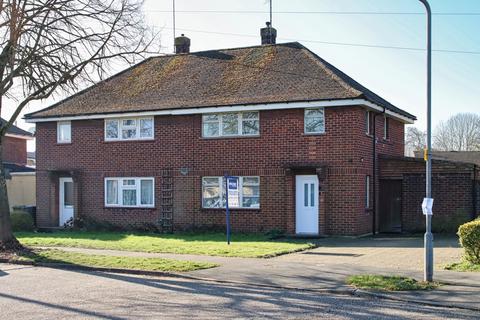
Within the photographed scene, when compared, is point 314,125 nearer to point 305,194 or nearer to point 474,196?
point 305,194

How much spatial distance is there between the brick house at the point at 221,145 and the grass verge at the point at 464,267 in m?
7.64

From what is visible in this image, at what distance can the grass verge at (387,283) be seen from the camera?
11.5 metres

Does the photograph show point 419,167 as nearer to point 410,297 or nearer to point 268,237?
point 268,237

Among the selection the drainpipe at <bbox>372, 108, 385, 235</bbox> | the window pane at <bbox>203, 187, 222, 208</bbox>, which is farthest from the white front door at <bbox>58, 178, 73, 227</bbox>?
the drainpipe at <bbox>372, 108, 385, 235</bbox>

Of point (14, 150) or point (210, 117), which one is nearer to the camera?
point (210, 117)

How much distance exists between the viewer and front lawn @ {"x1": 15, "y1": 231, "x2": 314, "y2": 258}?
1747 centimetres

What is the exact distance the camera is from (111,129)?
85.7 ft

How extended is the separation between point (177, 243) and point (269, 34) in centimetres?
1248

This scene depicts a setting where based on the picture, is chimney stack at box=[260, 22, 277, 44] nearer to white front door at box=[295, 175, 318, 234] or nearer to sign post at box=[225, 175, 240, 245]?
white front door at box=[295, 175, 318, 234]

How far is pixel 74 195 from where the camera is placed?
26594 millimetres

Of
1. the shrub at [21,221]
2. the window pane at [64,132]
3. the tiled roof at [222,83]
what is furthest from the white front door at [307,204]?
the shrub at [21,221]

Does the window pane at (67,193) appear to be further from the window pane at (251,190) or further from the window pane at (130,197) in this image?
the window pane at (251,190)

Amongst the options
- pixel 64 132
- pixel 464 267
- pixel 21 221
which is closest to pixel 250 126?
pixel 64 132

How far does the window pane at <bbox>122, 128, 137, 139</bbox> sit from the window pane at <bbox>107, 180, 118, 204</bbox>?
1952 mm
